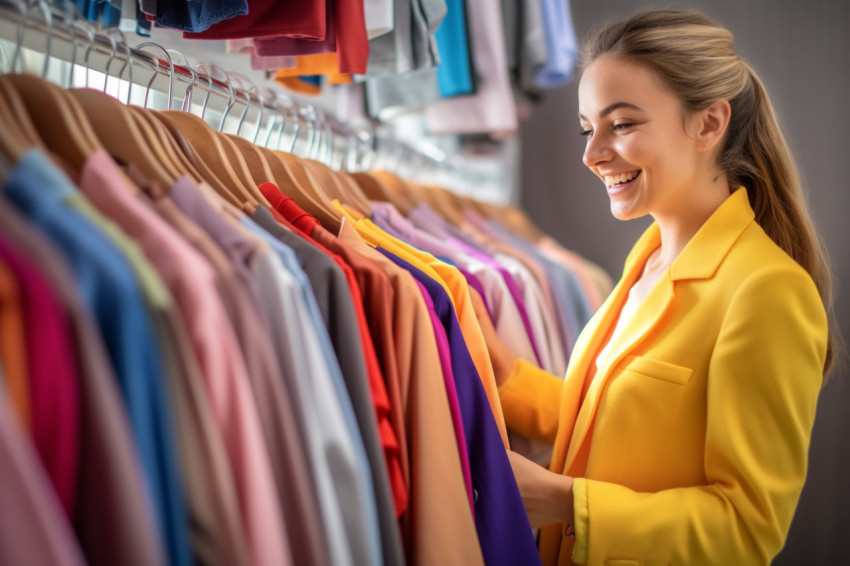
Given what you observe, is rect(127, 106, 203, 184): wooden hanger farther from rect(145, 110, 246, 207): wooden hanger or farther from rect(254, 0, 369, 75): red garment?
rect(254, 0, 369, 75): red garment

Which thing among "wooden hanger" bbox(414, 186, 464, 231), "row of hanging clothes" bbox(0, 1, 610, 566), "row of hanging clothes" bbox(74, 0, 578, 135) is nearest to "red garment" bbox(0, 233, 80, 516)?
"row of hanging clothes" bbox(0, 1, 610, 566)

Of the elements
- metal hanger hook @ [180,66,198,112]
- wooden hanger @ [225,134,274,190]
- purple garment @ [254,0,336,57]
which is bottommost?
wooden hanger @ [225,134,274,190]

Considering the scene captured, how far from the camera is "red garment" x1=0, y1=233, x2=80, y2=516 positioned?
500 millimetres

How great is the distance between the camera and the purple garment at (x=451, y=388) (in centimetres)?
87

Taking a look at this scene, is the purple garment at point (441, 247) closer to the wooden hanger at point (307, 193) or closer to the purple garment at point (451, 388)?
the wooden hanger at point (307, 193)

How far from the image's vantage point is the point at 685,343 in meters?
1.00

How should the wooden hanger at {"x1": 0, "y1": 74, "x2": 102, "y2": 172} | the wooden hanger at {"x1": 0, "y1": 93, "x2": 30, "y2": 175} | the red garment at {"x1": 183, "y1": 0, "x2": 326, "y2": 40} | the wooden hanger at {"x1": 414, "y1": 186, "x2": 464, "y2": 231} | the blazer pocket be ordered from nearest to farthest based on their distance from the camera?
the wooden hanger at {"x1": 0, "y1": 93, "x2": 30, "y2": 175}, the wooden hanger at {"x1": 0, "y1": 74, "x2": 102, "y2": 172}, the blazer pocket, the red garment at {"x1": 183, "y1": 0, "x2": 326, "y2": 40}, the wooden hanger at {"x1": 414, "y1": 186, "x2": 464, "y2": 231}

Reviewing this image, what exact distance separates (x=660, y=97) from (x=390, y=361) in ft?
2.05

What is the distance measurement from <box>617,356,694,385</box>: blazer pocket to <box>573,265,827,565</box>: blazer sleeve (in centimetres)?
4

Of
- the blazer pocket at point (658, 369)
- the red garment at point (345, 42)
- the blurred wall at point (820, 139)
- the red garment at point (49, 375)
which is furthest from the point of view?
the blurred wall at point (820, 139)

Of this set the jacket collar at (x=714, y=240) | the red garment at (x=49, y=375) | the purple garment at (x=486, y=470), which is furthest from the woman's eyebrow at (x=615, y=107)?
the red garment at (x=49, y=375)

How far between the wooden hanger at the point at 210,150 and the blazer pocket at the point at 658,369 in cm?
64

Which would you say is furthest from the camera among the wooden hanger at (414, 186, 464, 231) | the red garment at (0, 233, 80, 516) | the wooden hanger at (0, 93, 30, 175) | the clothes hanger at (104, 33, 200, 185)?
the wooden hanger at (414, 186, 464, 231)

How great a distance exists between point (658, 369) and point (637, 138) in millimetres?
374
